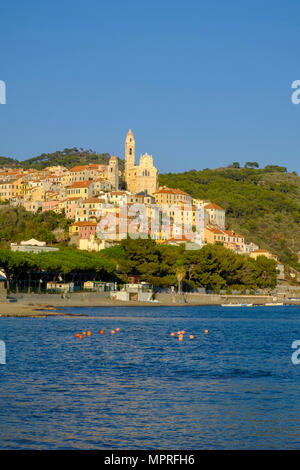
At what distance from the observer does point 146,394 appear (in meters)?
25.4

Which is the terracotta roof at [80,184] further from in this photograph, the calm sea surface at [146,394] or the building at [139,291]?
the calm sea surface at [146,394]

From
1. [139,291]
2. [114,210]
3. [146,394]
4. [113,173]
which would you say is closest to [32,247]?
[139,291]

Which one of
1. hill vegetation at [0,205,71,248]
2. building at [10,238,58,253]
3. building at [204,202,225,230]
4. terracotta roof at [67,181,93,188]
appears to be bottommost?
building at [10,238,58,253]

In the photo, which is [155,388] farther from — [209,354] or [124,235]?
[124,235]

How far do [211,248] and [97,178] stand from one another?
7362cm

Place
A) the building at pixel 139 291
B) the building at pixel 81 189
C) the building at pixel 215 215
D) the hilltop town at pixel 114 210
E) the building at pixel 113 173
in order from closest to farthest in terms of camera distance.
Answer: the building at pixel 139 291
the hilltop town at pixel 114 210
the building at pixel 81 189
the building at pixel 215 215
the building at pixel 113 173

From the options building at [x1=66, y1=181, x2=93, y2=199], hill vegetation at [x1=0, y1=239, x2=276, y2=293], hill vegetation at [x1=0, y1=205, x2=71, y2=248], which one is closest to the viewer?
hill vegetation at [x1=0, y1=239, x2=276, y2=293]

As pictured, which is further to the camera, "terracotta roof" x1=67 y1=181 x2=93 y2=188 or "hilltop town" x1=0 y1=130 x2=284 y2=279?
"terracotta roof" x1=67 y1=181 x2=93 y2=188

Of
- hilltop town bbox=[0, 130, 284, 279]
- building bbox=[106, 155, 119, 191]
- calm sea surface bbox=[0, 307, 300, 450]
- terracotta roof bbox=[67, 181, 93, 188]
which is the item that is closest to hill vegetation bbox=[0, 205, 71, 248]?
hilltop town bbox=[0, 130, 284, 279]

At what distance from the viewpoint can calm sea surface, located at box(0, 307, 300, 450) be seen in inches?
750

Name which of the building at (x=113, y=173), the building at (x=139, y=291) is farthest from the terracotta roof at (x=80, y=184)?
the building at (x=139, y=291)

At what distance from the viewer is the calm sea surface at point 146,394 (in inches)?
750

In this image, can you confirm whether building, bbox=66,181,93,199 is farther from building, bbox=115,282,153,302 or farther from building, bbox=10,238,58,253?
building, bbox=115,282,153,302
